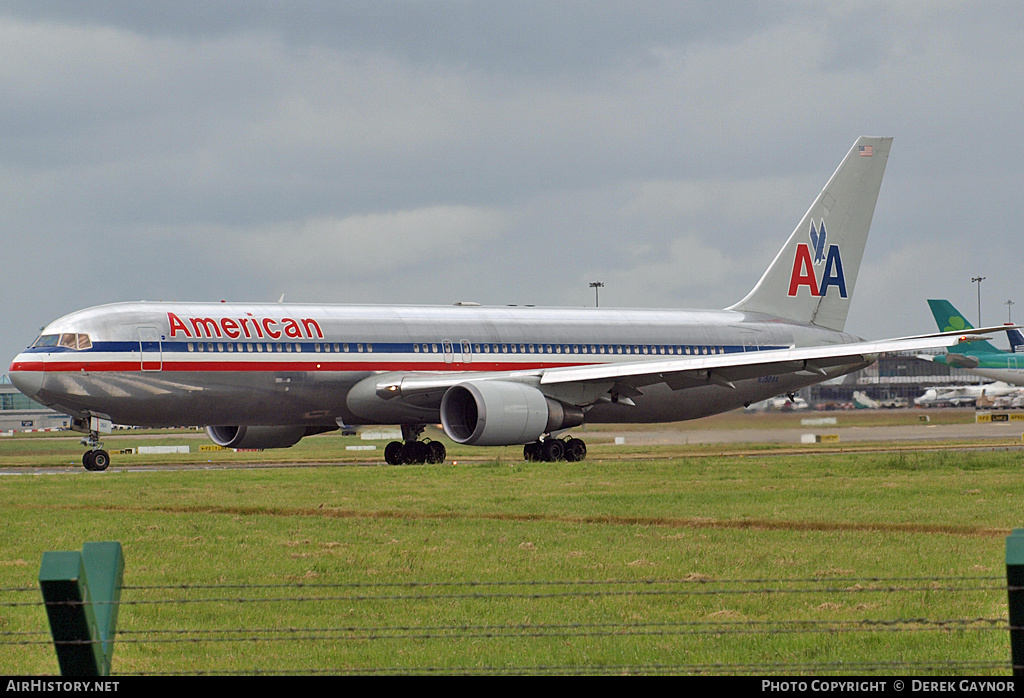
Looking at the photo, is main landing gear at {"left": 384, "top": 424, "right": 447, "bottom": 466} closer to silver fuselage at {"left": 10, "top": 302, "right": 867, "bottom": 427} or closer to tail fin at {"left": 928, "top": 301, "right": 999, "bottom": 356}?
silver fuselage at {"left": 10, "top": 302, "right": 867, "bottom": 427}

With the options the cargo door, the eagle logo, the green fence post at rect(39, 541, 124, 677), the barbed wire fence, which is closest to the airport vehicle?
the eagle logo

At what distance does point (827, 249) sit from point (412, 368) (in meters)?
16.4

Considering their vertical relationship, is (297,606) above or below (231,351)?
Answer: below

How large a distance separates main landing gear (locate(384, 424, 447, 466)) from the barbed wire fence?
878 inches

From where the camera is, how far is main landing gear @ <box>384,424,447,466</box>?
35.7 m

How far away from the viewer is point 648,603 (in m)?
12.5

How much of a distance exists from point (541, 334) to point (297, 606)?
2498 cm

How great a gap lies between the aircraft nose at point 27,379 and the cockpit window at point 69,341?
2.49 ft

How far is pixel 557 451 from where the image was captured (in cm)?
3425

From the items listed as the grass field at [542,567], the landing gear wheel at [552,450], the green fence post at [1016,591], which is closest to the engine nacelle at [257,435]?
the landing gear wheel at [552,450]

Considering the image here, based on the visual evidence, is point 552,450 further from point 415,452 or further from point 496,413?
point 415,452

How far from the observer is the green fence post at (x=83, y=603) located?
672 cm

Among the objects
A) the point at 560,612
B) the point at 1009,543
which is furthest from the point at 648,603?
the point at 1009,543

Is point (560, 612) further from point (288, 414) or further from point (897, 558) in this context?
point (288, 414)
